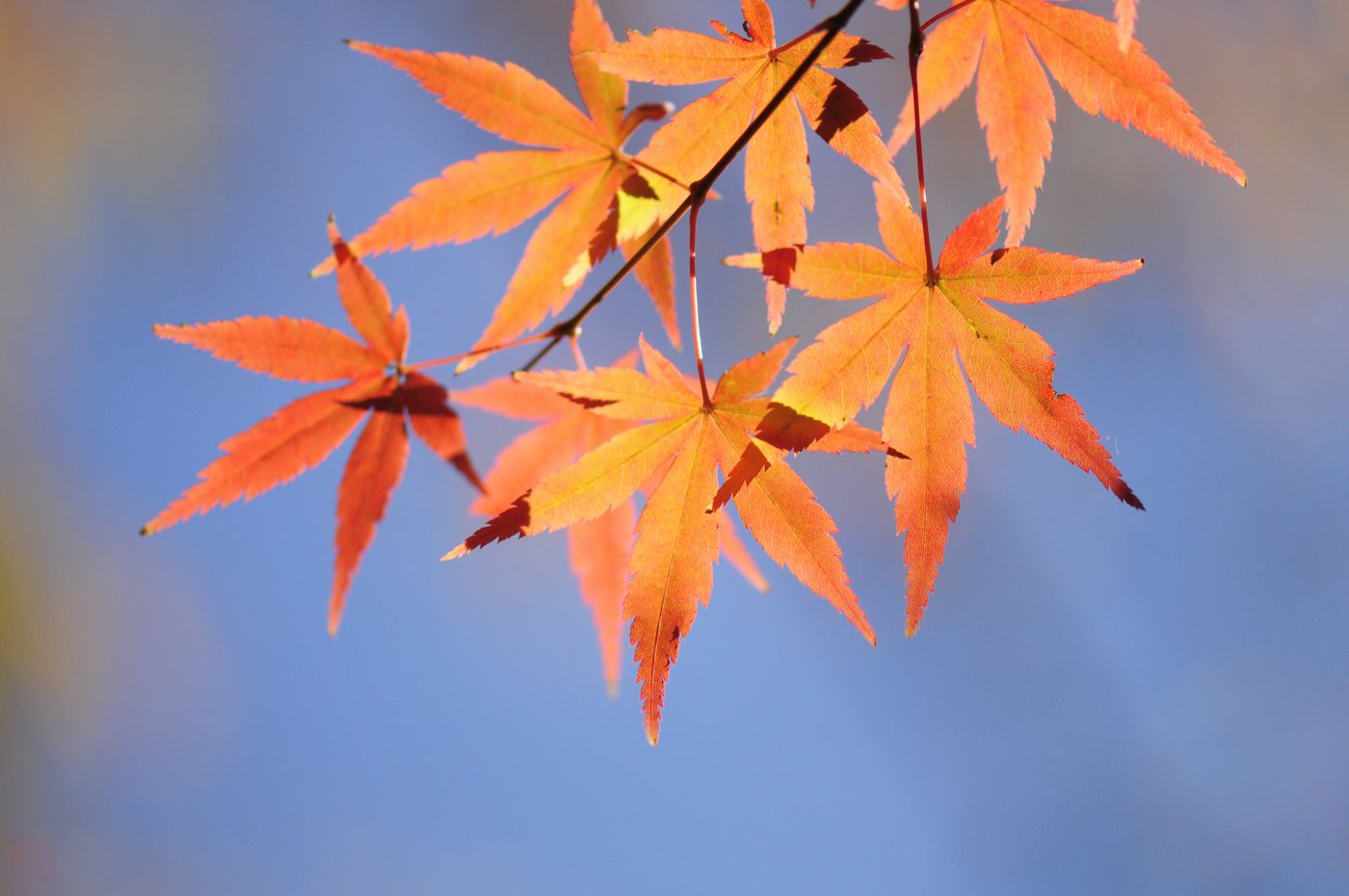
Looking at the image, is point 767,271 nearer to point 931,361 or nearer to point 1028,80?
point 931,361

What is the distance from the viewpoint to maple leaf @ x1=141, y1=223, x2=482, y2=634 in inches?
30.7

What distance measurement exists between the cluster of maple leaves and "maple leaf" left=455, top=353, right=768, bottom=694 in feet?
0.75

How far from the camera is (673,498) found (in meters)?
0.70

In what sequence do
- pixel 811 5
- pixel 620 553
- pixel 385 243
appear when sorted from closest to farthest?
pixel 811 5
pixel 385 243
pixel 620 553

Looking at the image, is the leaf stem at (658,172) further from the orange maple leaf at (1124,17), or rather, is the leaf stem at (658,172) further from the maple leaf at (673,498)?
the orange maple leaf at (1124,17)

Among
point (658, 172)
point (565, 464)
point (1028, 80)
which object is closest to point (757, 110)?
point (658, 172)

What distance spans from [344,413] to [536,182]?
30 centimetres

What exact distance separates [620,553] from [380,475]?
0.99 feet

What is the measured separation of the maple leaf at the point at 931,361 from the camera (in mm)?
616

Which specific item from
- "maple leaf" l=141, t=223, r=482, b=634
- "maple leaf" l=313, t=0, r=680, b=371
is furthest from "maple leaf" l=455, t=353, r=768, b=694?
"maple leaf" l=313, t=0, r=680, b=371

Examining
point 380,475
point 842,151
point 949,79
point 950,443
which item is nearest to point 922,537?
point 950,443

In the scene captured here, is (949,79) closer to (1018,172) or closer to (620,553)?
(1018,172)

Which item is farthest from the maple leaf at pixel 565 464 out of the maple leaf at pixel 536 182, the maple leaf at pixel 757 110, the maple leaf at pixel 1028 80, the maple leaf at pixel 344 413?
the maple leaf at pixel 1028 80

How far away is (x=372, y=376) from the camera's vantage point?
864 mm
